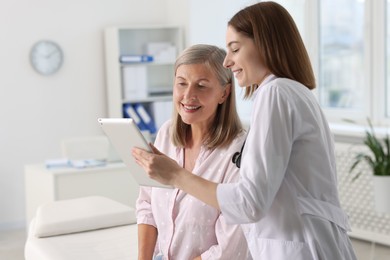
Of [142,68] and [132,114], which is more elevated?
[142,68]

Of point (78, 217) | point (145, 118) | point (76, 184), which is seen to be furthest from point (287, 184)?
point (145, 118)

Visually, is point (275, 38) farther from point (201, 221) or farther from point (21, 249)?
point (21, 249)

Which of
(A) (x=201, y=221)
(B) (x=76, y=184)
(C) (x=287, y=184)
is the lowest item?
(B) (x=76, y=184)

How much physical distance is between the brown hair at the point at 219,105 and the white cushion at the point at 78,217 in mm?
1239

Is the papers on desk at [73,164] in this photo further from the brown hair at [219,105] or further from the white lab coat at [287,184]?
the white lab coat at [287,184]

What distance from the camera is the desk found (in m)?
4.52

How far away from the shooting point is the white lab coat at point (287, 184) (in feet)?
5.03

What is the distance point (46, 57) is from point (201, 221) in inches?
157

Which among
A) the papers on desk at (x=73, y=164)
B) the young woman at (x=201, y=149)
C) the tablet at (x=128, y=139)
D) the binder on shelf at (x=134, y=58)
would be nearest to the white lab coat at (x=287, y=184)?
the tablet at (x=128, y=139)

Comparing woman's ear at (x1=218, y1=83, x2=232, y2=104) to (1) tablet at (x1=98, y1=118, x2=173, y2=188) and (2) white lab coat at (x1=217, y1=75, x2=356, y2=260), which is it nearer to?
(1) tablet at (x1=98, y1=118, x2=173, y2=188)

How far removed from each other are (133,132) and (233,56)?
0.34 meters

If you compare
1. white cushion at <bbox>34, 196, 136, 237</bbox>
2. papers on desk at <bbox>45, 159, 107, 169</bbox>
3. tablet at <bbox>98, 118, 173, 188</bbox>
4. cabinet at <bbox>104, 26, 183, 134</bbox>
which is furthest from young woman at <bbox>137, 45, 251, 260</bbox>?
cabinet at <bbox>104, 26, 183, 134</bbox>

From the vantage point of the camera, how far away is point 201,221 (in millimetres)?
2076

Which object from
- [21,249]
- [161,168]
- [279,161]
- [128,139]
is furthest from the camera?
[21,249]
